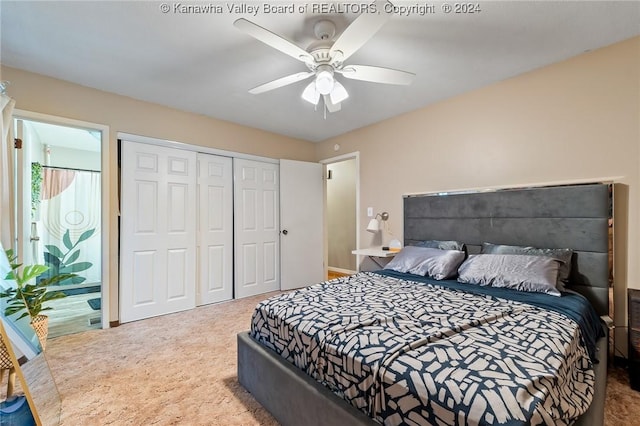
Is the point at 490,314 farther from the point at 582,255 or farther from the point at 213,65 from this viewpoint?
the point at 213,65

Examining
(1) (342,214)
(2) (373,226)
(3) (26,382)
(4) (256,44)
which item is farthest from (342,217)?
(3) (26,382)

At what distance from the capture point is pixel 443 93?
3.01m

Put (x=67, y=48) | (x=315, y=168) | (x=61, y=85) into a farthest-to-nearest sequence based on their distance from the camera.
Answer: (x=315, y=168), (x=61, y=85), (x=67, y=48)

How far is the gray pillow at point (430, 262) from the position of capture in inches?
99.7

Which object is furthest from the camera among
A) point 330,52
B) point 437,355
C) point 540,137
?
point 540,137

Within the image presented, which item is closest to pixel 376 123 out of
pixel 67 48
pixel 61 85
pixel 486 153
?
pixel 486 153

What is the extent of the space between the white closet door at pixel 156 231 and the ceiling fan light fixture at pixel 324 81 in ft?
7.38

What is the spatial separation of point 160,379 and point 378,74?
2.65 metres

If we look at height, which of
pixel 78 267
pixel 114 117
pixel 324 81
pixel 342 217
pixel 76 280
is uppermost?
pixel 114 117

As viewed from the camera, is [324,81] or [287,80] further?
[287,80]

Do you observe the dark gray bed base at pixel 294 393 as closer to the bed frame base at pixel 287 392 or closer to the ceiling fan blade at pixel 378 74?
the bed frame base at pixel 287 392

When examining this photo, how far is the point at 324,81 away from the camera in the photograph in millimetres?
1963

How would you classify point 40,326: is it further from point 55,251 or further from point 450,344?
point 450,344

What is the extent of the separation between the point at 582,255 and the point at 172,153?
13.6ft
